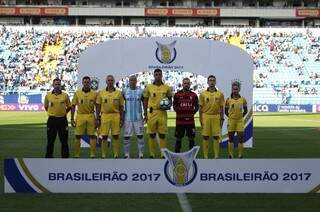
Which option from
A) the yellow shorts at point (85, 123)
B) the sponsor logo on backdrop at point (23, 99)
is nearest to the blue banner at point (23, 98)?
the sponsor logo on backdrop at point (23, 99)

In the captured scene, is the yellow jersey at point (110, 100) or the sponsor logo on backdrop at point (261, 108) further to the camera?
the sponsor logo on backdrop at point (261, 108)

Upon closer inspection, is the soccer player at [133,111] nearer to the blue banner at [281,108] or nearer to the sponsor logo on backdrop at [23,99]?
the blue banner at [281,108]

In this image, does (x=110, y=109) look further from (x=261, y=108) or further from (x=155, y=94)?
(x=261, y=108)

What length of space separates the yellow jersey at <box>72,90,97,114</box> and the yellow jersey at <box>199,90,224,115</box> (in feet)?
7.82

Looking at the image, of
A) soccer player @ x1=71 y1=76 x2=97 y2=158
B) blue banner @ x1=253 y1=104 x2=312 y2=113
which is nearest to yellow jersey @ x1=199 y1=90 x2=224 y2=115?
soccer player @ x1=71 y1=76 x2=97 y2=158

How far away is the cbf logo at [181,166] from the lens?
968cm

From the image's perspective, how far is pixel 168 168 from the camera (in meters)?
9.71

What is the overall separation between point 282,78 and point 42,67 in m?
21.2

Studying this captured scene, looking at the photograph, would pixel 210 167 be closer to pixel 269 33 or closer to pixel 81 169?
pixel 81 169

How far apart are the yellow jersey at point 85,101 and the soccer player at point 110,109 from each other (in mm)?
135

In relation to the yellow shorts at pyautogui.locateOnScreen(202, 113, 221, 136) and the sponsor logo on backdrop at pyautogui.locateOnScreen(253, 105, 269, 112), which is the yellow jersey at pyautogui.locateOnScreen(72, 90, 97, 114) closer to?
the yellow shorts at pyautogui.locateOnScreen(202, 113, 221, 136)
